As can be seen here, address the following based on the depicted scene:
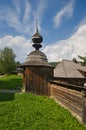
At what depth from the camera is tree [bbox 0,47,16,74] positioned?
4581cm

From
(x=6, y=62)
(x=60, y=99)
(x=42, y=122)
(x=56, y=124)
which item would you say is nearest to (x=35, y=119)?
(x=42, y=122)

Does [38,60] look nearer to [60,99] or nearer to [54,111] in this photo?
[60,99]

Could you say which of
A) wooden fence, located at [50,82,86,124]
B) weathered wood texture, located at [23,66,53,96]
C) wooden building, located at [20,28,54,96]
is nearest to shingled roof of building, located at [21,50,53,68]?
wooden building, located at [20,28,54,96]

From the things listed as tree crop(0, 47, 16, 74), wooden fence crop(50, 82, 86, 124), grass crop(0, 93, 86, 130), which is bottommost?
grass crop(0, 93, 86, 130)

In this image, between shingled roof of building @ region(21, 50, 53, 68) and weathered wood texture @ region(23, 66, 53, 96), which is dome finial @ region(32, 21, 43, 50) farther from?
weathered wood texture @ region(23, 66, 53, 96)

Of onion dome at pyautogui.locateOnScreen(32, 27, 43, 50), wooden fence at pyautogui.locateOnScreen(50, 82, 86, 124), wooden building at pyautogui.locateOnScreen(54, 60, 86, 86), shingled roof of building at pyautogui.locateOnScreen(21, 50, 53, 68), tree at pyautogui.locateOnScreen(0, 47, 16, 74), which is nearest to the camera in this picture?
wooden fence at pyautogui.locateOnScreen(50, 82, 86, 124)

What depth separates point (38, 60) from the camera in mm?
22094

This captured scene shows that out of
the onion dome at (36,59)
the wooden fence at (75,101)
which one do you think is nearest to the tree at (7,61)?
the onion dome at (36,59)

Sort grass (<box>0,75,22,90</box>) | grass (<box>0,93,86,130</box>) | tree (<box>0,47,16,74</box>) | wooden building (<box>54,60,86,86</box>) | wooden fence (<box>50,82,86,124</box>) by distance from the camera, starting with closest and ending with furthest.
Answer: grass (<box>0,93,86,130</box>)
wooden fence (<box>50,82,86,124</box>)
wooden building (<box>54,60,86,86</box>)
grass (<box>0,75,22,90</box>)
tree (<box>0,47,16,74</box>)

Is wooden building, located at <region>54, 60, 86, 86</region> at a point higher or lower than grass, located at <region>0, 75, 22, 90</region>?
higher

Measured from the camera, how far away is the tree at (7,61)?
45.8 meters

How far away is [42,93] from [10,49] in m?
29.3

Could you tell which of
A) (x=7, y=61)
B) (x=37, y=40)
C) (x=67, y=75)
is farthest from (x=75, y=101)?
(x=7, y=61)

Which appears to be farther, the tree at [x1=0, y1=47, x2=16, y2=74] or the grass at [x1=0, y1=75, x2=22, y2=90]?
the tree at [x1=0, y1=47, x2=16, y2=74]
